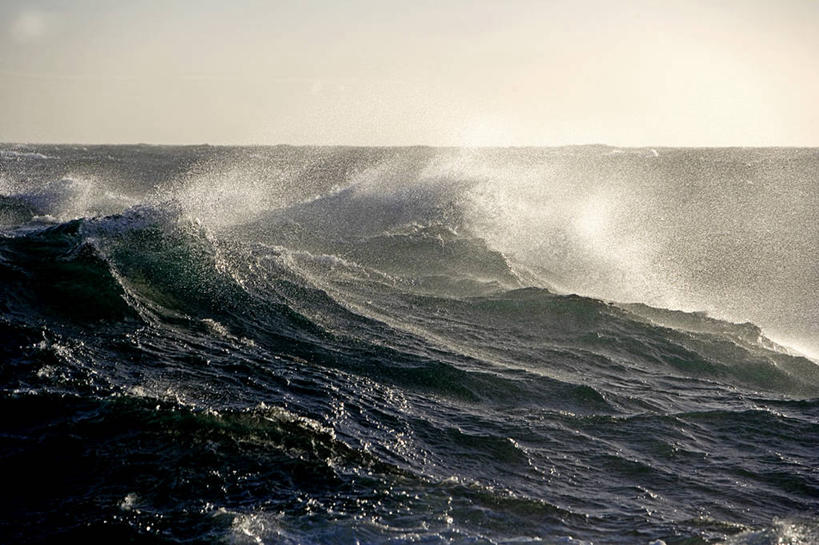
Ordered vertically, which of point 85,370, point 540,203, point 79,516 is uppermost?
point 540,203

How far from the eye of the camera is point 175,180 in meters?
35.6

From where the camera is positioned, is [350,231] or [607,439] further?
[350,231]

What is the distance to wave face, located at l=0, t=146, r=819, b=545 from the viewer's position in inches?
190

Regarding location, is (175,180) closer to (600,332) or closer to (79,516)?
(600,332)

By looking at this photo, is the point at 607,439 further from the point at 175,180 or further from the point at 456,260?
the point at 175,180

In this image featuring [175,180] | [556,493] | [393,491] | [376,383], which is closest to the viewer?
[393,491]

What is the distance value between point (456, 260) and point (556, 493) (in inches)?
427

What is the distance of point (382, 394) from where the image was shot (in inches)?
294

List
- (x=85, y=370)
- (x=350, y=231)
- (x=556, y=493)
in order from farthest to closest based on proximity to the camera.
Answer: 1. (x=350, y=231)
2. (x=85, y=370)
3. (x=556, y=493)

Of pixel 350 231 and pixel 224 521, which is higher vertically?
pixel 350 231

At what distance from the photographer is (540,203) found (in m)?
24.2

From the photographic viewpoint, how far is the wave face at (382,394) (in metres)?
4.84

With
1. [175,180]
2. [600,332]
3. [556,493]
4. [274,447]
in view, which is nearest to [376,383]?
[274,447]

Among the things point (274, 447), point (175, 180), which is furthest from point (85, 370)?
point (175, 180)
